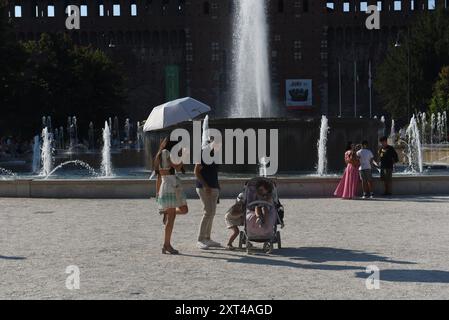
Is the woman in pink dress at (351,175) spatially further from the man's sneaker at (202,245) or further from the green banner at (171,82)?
the green banner at (171,82)

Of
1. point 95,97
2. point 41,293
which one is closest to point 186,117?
point 41,293

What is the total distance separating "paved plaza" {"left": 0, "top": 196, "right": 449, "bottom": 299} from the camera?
25.0 ft

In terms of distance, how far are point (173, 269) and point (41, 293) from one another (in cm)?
169

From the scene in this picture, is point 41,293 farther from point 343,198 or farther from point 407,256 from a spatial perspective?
point 343,198

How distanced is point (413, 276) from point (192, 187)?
10081 millimetres

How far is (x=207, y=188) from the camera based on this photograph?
34.0 feet

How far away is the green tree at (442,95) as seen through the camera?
5012 cm

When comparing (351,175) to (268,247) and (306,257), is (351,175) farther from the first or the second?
(306,257)

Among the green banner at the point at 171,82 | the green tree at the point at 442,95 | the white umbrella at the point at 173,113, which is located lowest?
the white umbrella at the point at 173,113

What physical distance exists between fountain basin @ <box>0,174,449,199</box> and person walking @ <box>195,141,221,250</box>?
6996 millimetres

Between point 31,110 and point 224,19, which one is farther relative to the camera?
point 224,19

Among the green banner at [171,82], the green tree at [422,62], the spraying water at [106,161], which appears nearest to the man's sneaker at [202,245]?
the spraying water at [106,161]

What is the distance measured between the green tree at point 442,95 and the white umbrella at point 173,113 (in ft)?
116
